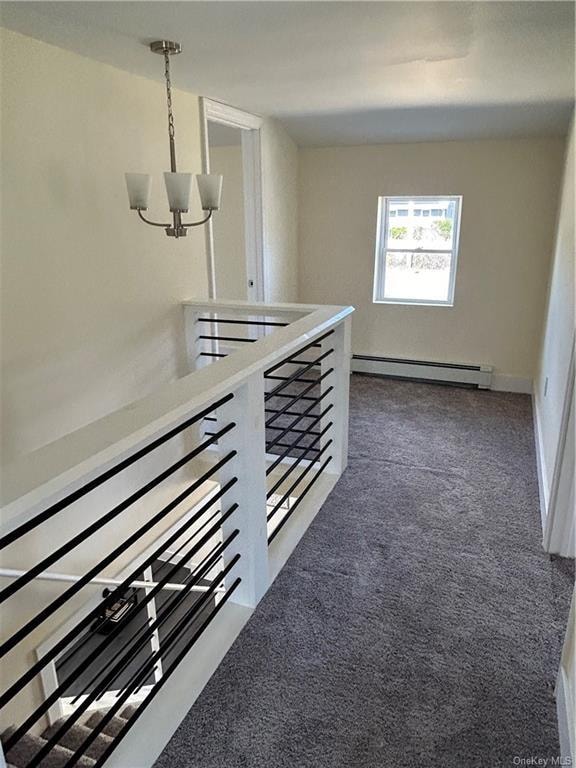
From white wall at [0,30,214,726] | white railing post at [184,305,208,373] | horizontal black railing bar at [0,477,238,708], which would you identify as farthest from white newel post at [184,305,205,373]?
horizontal black railing bar at [0,477,238,708]

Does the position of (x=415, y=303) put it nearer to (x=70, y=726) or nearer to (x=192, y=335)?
(x=192, y=335)

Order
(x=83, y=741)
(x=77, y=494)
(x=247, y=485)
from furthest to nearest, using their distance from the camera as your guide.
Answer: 1. (x=83, y=741)
2. (x=247, y=485)
3. (x=77, y=494)

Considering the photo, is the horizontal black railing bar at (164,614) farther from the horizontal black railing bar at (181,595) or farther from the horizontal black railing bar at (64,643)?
the horizontal black railing bar at (64,643)

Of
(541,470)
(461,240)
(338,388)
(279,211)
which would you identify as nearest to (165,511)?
(338,388)

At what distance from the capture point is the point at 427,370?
16.1 ft

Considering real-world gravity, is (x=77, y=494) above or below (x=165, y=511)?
above

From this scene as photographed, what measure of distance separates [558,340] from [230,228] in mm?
3113

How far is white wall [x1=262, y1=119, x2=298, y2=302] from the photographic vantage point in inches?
169

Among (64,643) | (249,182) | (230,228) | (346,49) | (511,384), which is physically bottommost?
(511,384)

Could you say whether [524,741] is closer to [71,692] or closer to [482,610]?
[482,610]

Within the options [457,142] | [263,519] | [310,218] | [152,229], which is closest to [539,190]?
[457,142]

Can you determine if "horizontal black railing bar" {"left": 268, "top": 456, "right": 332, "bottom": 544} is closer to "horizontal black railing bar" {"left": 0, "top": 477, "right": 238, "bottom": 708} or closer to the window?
"horizontal black railing bar" {"left": 0, "top": 477, "right": 238, "bottom": 708}

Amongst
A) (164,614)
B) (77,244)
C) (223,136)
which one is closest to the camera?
(164,614)

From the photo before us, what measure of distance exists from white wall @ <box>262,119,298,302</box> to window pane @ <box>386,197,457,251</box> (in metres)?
0.91
